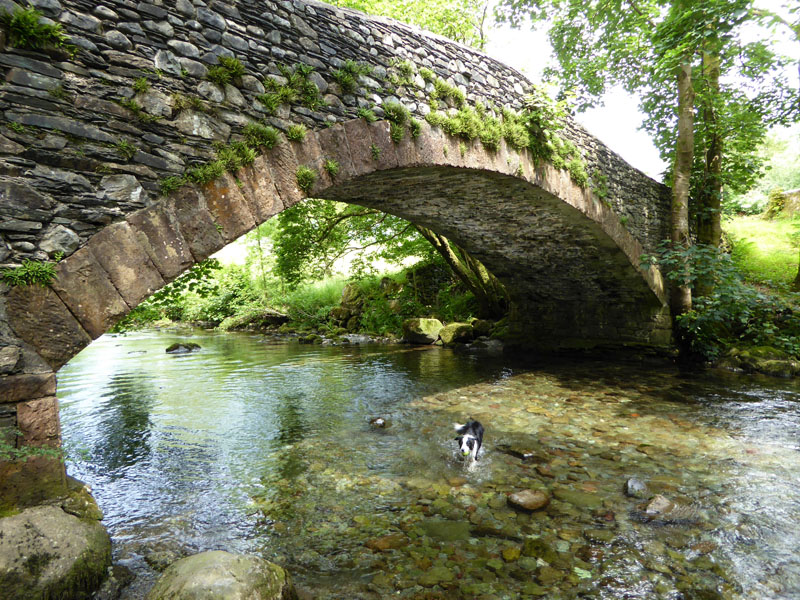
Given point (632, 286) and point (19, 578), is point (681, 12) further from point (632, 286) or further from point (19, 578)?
point (19, 578)

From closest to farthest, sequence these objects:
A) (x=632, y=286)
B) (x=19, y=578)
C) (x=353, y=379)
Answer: (x=19, y=578) → (x=353, y=379) → (x=632, y=286)

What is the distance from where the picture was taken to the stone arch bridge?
234 centimetres

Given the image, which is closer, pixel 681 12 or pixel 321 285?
pixel 681 12

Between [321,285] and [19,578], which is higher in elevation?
[321,285]

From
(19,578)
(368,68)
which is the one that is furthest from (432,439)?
(368,68)

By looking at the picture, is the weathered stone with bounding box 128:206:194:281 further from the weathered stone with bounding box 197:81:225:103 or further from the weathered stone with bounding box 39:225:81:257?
the weathered stone with bounding box 197:81:225:103

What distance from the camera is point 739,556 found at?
2316 millimetres

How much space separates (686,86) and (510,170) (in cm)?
529

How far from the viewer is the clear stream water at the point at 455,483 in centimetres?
224

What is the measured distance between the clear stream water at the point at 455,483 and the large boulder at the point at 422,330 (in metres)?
5.01

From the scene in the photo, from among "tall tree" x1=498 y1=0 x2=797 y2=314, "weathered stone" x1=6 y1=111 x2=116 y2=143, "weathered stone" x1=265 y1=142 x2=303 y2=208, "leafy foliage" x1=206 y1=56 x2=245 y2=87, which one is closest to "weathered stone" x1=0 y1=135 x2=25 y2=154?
"weathered stone" x1=6 y1=111 x2=116 y2=143

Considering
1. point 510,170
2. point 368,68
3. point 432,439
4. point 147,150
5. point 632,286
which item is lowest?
point 432,439

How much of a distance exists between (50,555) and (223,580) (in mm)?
840

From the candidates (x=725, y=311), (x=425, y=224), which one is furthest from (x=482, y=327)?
(x=725, y=311)
